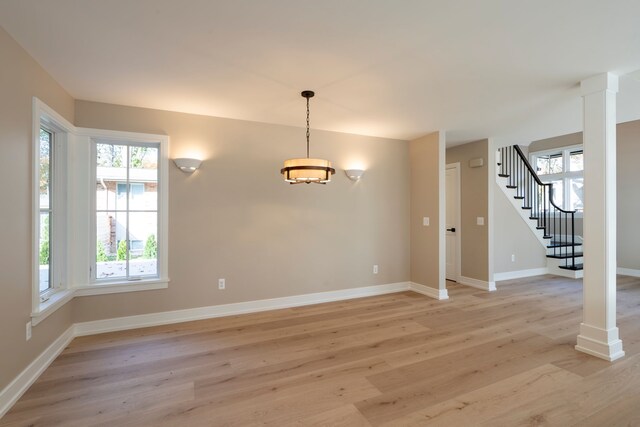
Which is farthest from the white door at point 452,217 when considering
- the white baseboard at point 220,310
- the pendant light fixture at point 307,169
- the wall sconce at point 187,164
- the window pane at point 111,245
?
the window pane at point 111,245

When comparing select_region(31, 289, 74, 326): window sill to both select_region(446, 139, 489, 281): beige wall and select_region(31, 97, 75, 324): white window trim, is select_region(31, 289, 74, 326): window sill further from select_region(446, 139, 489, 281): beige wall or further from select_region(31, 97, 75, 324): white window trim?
select_region(446, 139, 489, 281): beige wall

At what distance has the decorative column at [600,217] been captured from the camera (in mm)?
2680

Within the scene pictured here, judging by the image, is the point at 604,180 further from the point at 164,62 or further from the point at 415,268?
the point at 164,62

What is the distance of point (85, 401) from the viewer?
2.11 meters

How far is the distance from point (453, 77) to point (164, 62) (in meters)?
2.49

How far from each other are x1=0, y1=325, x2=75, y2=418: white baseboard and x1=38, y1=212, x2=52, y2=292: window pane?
0.53 meters

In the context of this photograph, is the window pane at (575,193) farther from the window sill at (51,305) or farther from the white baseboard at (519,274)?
the window sill at (51,305)

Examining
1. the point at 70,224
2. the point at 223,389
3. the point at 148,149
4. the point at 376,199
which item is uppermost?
the point at 148,149

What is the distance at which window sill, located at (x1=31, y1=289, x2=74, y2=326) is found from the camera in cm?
239

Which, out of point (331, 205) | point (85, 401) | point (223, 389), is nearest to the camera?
point (85, 401)

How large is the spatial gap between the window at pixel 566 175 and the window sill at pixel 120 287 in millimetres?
8941

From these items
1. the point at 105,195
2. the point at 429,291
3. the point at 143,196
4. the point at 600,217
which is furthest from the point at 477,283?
the point at 105,195

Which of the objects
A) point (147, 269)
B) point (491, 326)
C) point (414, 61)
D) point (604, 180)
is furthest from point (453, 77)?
point (147, 269)

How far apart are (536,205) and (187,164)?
709 centimetres
